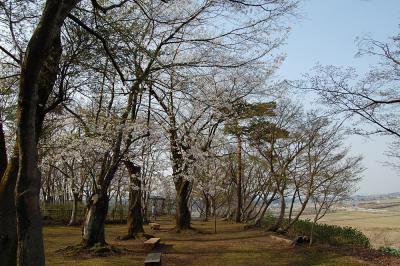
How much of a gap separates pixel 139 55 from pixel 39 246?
5.04m

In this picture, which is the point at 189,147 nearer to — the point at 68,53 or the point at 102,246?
the point at 102,246

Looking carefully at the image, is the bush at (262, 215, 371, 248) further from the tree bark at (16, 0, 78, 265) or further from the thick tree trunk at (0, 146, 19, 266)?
the tree bark at (16, 0, 78, 265)

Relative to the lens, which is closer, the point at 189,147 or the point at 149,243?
the point at 149,243

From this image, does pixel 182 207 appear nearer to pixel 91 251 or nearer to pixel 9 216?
pixel 91 251

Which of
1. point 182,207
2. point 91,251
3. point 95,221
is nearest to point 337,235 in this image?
point 182,207

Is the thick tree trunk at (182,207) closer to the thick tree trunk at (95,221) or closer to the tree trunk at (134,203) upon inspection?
the tree trunk at (134,203)

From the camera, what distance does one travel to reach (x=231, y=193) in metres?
36.5

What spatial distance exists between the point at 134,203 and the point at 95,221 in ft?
16.7

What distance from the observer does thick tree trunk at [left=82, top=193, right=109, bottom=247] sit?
11859 mm

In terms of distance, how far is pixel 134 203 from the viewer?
1708 cm

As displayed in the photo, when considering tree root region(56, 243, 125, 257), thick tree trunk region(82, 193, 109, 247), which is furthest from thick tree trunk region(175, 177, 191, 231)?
tree root region(56, 243, 125, 257)

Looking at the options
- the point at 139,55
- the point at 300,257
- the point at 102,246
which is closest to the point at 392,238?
the point at 300,257

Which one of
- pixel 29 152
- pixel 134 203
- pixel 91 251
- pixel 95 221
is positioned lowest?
pixel 91 251

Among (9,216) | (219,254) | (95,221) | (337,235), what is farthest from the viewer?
(337,235)
